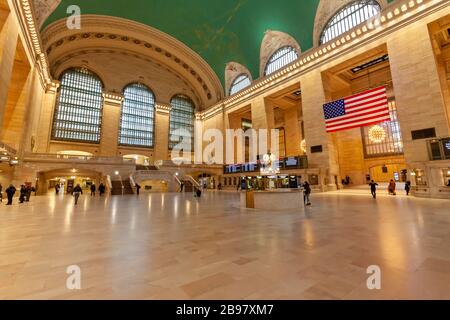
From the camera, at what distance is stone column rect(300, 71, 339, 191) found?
17.2 m

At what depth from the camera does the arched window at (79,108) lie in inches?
1000

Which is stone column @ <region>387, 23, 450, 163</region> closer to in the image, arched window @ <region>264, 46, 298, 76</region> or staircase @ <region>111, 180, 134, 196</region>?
arched window @ <region>264, 46, 298, 76</region>

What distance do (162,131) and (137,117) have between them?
4.09 meters

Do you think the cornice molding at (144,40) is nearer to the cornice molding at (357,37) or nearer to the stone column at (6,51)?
the stone column at (6,51)

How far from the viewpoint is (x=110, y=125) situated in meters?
27.8

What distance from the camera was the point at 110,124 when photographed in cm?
2783

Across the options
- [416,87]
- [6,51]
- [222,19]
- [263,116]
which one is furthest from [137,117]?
[416,87]

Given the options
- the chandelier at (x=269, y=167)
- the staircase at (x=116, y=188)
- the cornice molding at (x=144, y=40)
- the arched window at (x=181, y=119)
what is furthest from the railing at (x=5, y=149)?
the arched window at (x=181, y=119)

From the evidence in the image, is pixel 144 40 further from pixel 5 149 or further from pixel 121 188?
pixel 5 149

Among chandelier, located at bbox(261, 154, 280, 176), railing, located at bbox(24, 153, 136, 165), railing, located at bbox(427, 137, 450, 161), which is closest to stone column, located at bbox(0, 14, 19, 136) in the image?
railing, located at bbox(24, 153, 136, 165)

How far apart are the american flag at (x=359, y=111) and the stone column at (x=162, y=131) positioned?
23154mm
